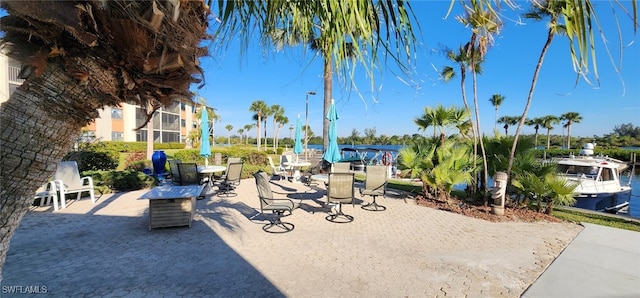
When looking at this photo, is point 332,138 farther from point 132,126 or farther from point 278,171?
point 132,126

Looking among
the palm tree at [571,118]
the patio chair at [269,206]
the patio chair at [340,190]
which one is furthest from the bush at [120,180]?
the palm tree at [571,118]

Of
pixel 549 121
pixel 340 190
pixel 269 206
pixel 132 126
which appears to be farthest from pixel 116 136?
pixel 549 121

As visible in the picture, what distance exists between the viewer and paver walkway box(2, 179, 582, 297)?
3469 millimetres

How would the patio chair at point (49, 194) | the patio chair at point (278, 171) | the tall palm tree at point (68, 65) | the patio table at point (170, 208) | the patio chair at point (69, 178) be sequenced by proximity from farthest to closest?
the patio chair at point (278, 171) < the patio chair at point (69, 178) < the patio chair at point (49, 194) < the patio table at point (170, 208) < the tall palm tree at point (68, 65)

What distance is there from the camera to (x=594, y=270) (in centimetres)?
405

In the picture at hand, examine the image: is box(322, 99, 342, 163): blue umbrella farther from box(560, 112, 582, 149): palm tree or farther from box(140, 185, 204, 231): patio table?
box(560, 112, 582, 149): palm tree

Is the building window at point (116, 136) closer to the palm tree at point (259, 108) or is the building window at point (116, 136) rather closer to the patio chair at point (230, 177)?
the palm tree at point (259, 108)

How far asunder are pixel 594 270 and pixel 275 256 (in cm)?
452

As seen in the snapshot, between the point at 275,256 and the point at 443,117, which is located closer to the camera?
the point at 275,256

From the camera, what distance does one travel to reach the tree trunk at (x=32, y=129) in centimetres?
99

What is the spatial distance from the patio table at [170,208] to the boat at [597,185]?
11691mm

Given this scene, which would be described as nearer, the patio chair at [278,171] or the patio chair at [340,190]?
the patio chair at [340,190]

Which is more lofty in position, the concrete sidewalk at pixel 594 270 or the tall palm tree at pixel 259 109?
the tall palm tree at pixel 259 109

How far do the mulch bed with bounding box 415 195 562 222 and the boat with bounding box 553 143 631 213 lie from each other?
14.0 feet
